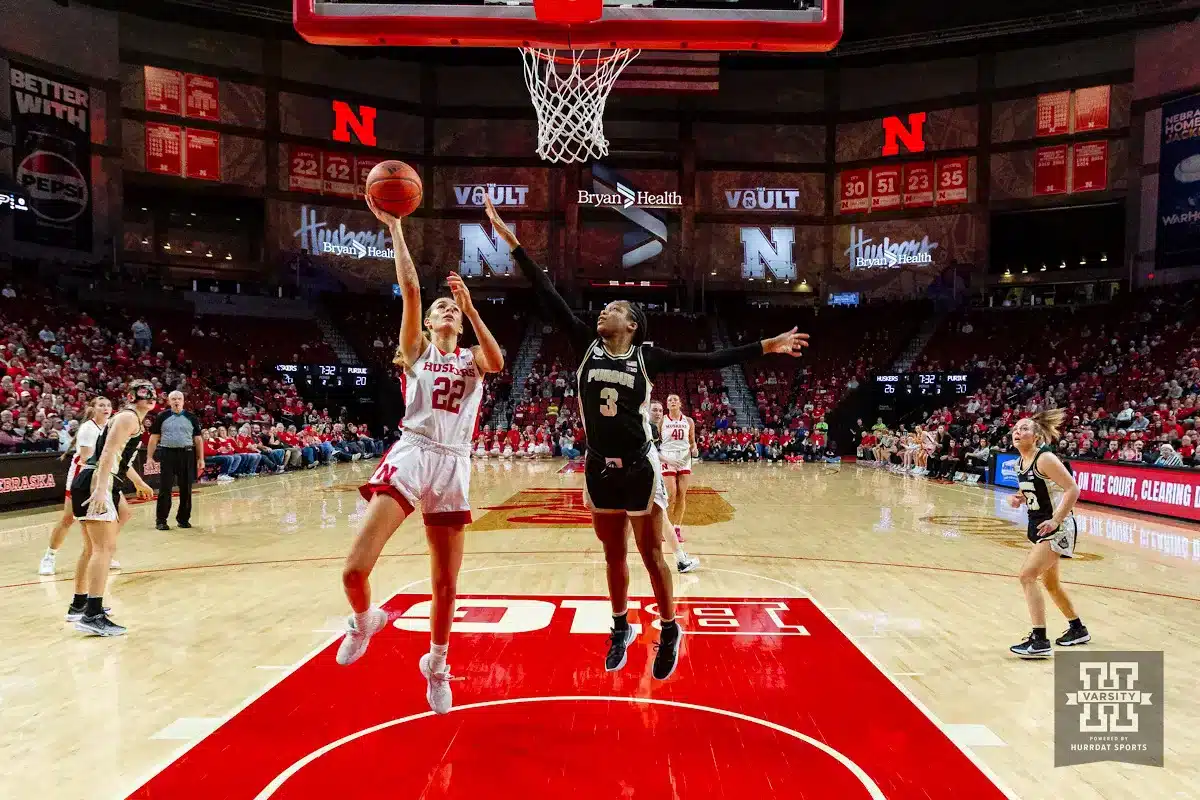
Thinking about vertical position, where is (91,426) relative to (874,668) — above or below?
above

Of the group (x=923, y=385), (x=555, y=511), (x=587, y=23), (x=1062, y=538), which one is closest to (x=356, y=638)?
(x=1062, y=538)

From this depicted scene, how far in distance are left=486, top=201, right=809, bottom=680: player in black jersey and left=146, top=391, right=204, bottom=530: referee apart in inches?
351

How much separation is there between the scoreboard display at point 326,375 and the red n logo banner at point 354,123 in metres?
10.3

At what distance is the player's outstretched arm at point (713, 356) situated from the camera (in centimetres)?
495

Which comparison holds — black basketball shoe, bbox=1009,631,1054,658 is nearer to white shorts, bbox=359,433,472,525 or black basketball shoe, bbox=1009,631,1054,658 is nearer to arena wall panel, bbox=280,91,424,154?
white shorts, bbox=359,433,472,525

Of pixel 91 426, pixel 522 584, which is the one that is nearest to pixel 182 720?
pixel 91 426

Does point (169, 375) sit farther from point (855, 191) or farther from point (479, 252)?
point (855, 191)

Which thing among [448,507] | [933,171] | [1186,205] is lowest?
[448,507]

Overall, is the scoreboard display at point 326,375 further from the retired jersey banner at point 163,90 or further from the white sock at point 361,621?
the white sock at point 361,621

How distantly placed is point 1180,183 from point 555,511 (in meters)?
26.9

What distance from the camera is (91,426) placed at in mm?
6941

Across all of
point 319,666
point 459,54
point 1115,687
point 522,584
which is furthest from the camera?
point 459,54

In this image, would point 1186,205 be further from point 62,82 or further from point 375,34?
point 62,82

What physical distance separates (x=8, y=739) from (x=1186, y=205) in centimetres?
3460
